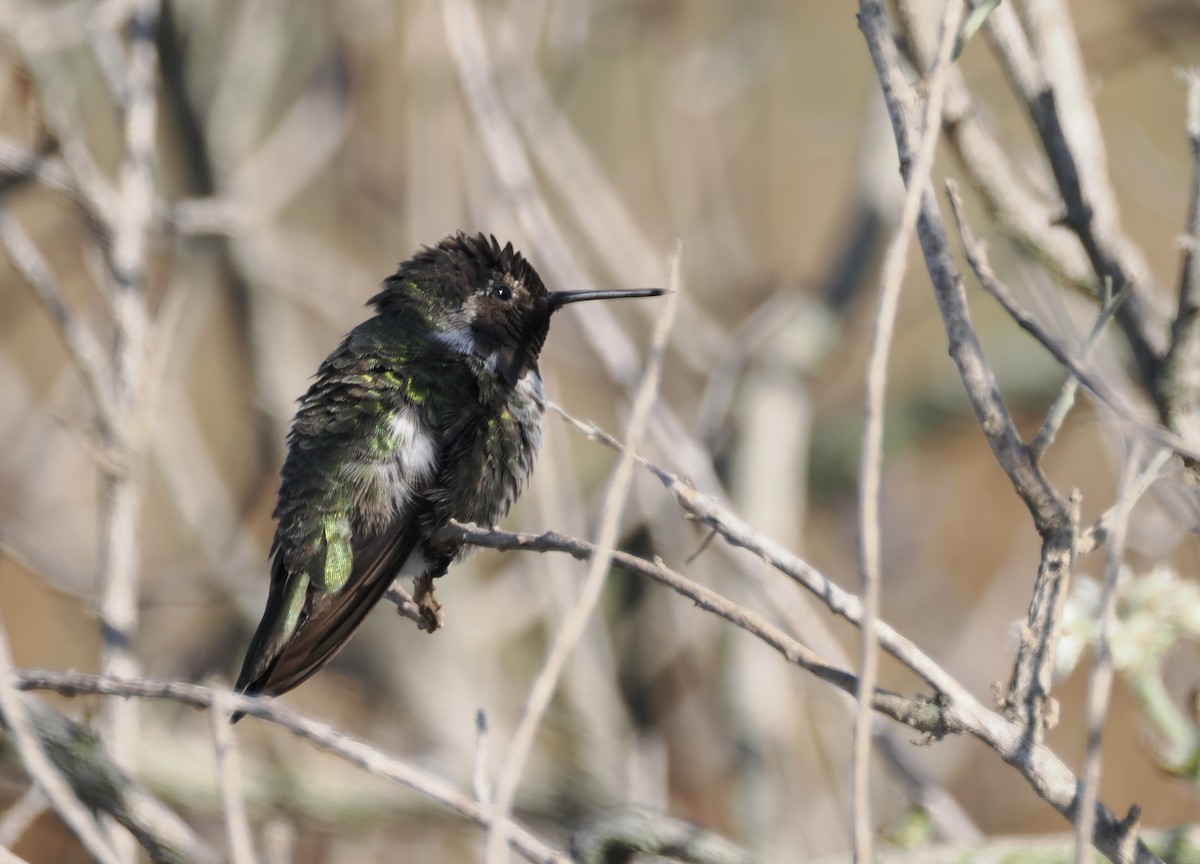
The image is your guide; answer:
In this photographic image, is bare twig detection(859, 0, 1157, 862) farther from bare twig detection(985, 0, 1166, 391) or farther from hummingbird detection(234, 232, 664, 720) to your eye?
hummingbird detection(234, 232, 664, 720)

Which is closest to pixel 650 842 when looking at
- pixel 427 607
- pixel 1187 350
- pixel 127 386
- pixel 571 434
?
pixel 427 607

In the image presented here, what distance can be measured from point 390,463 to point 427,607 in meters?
0.34

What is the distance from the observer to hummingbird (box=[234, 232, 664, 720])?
2.57 metres

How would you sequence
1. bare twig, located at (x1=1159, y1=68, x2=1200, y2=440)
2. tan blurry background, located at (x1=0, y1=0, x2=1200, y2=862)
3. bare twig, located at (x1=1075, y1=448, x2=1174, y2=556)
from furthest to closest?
tan blurry background, located at (x1=0, y1=0, x2=1200, y2=862)
bare twig, located at (x1=1159, y1=68, x2=1200, y2=440)
bare twig, located at (x1=1075, y1=448, x2=1174, y2=556)

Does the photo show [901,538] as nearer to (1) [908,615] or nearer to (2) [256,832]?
(1) [908,615]

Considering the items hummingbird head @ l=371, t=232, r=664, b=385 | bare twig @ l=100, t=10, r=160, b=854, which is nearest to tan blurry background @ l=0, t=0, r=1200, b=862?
bare twig @ l=100, t=10, r=160, b=854

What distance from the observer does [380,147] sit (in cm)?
543

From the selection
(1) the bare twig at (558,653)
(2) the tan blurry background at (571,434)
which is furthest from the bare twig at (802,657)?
(2) the tan blurry background at (571,434)

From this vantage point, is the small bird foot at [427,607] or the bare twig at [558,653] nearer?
the bare twig at [558,653]

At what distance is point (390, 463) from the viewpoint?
278cm

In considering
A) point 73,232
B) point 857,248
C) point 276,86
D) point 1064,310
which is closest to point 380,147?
point 276,86

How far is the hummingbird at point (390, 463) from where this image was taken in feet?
8.42

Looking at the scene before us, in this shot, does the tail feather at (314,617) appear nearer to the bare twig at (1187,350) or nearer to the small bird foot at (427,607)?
the small bird foot at (427,607)

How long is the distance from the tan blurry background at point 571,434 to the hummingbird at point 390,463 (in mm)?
712
